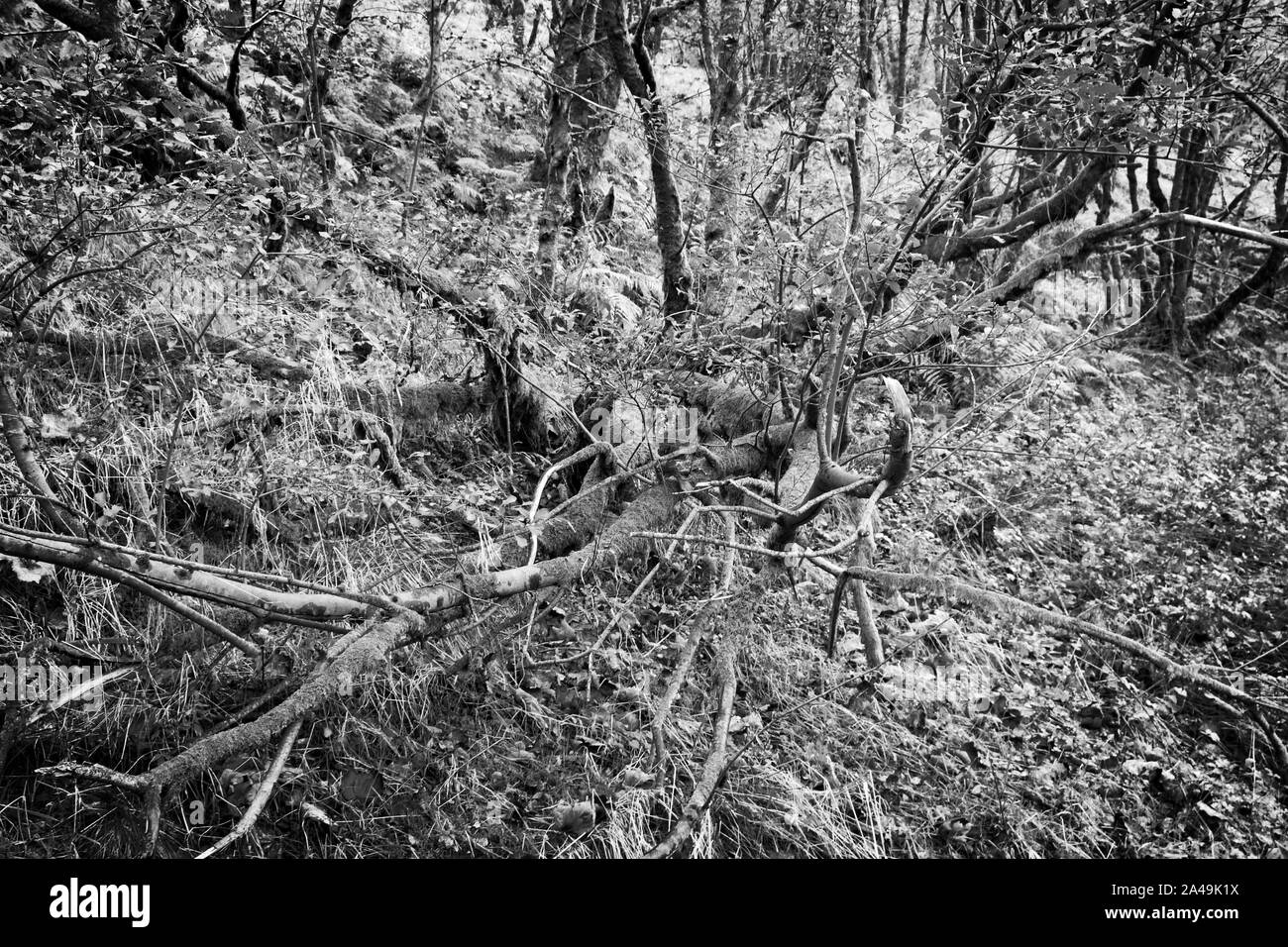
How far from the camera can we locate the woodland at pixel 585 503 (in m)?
3.16

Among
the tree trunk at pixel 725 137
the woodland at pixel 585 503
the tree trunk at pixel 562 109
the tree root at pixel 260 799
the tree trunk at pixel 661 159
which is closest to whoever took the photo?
the tree root at pixel 260 799

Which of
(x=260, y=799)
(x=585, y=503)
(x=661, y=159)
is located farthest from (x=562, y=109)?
(x=260, y=799)

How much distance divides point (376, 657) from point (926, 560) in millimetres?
2983

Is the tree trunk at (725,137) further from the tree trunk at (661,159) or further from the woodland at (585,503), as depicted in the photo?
the tree trunk at (661,159)

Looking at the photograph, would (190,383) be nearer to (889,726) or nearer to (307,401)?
(307,401)

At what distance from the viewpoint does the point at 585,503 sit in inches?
156

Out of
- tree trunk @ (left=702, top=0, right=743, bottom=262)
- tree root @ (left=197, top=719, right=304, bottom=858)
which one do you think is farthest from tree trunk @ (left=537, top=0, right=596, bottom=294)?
tree root @ (left=197, top=719, right=304, bottom=858)

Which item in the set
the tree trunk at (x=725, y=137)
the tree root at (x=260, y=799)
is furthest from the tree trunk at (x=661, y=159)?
the tree root at (x=260, y=799)

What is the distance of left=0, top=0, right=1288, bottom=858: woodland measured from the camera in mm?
3160

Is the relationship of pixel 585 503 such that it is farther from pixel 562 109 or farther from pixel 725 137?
pixel 562 109

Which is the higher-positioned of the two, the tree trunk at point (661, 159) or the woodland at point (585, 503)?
the tree trunk at point (661, 159)

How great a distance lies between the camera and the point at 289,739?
2527 mm

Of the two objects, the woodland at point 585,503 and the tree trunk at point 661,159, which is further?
the tree trunk at point 661,159
